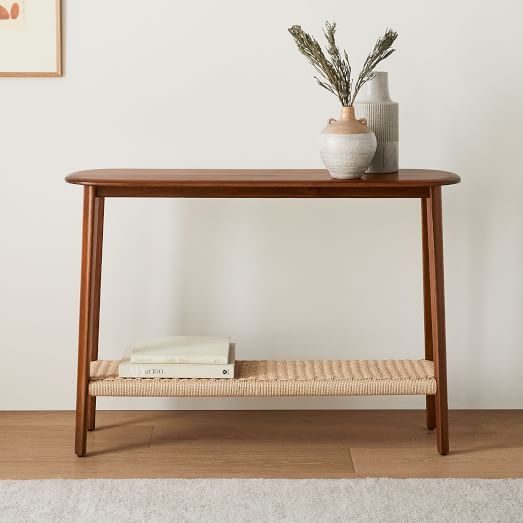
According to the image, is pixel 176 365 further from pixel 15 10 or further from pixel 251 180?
pixel 15 10

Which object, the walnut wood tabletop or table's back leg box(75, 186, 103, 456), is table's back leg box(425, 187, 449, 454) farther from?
table's back leg box(75, 186, 103, 456)

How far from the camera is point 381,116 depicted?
2.47m

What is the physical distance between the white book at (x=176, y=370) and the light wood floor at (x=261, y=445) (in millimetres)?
236

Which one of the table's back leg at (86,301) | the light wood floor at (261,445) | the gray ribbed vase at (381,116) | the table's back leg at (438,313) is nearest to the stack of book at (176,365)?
the table's back leg at (86,301)

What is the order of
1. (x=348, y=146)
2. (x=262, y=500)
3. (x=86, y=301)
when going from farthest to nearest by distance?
(x=86, y=301) → (x=348, y=146) → (x=262, y=500)

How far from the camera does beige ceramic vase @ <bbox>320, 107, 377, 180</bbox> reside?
7.68ft

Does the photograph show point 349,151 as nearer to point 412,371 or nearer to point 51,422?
point 412,371

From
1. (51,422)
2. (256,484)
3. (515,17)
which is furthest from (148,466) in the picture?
(515,17)

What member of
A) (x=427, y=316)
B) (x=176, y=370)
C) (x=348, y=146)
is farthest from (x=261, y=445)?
(x=348, y=146)

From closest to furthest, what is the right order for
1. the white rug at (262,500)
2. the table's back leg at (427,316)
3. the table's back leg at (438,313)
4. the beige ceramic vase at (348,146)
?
the white rug at (262,500) < the beige ceramic vase at (348,146) < the table's back leg at (438,313) < the table's back leg at (427,316)

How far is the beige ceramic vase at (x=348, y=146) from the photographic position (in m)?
2.34

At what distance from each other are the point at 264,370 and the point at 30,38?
122cm

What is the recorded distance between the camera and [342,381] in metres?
2.45

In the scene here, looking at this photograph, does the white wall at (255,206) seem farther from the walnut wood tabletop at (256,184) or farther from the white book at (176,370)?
the white book at (176,370)
